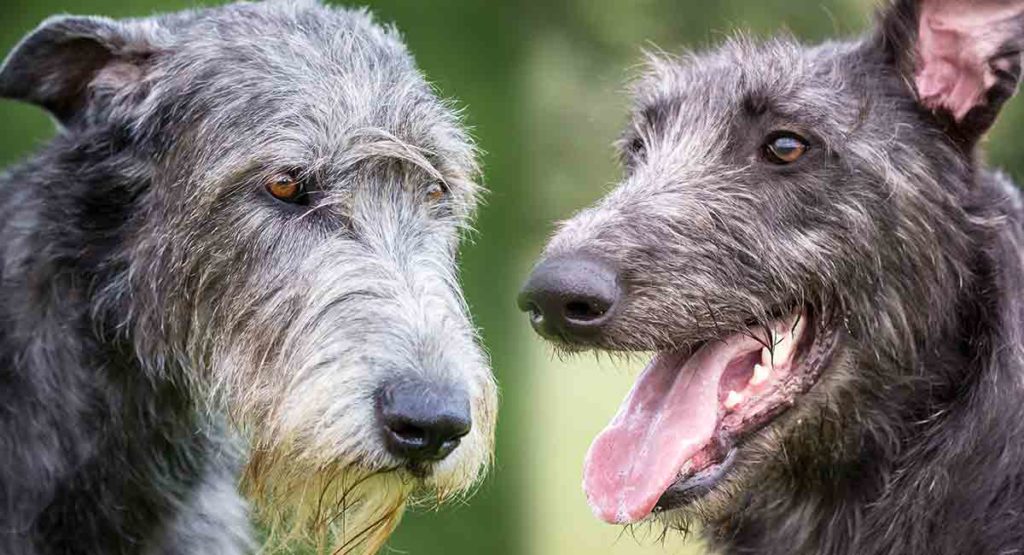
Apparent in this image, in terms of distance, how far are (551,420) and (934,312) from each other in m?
10.1

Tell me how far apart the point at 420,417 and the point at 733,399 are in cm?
110

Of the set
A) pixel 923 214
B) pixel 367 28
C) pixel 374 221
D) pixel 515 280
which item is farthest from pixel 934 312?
pixel 515 280

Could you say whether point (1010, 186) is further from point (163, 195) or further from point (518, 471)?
point (518, 471)

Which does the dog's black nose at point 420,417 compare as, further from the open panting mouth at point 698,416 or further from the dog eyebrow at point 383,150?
the dog eyebrow at point 383,150

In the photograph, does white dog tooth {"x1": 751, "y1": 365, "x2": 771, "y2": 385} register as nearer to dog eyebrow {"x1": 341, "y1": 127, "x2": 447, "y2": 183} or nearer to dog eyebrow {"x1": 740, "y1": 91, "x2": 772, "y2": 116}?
dog eyebrow {"x1": 740, "y1": 91, "x2": 772, "y2": 116}

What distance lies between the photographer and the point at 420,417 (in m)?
4.32

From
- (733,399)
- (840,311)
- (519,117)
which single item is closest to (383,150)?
(733,399)

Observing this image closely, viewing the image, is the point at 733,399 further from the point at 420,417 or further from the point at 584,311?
the point at 420,417

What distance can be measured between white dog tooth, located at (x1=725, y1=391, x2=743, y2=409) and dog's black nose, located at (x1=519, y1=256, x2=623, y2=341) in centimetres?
51

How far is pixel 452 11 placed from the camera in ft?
32.2

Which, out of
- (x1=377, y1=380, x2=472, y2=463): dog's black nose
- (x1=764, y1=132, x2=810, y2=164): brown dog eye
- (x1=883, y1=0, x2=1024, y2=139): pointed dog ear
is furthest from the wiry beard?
(x1=883, y1=0, x2=1024, y2=139): pointed dog ear

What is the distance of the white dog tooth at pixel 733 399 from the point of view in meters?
4.81

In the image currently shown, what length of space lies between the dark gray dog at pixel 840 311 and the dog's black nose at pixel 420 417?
469 millimetres

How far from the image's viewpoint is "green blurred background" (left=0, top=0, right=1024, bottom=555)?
958cm
